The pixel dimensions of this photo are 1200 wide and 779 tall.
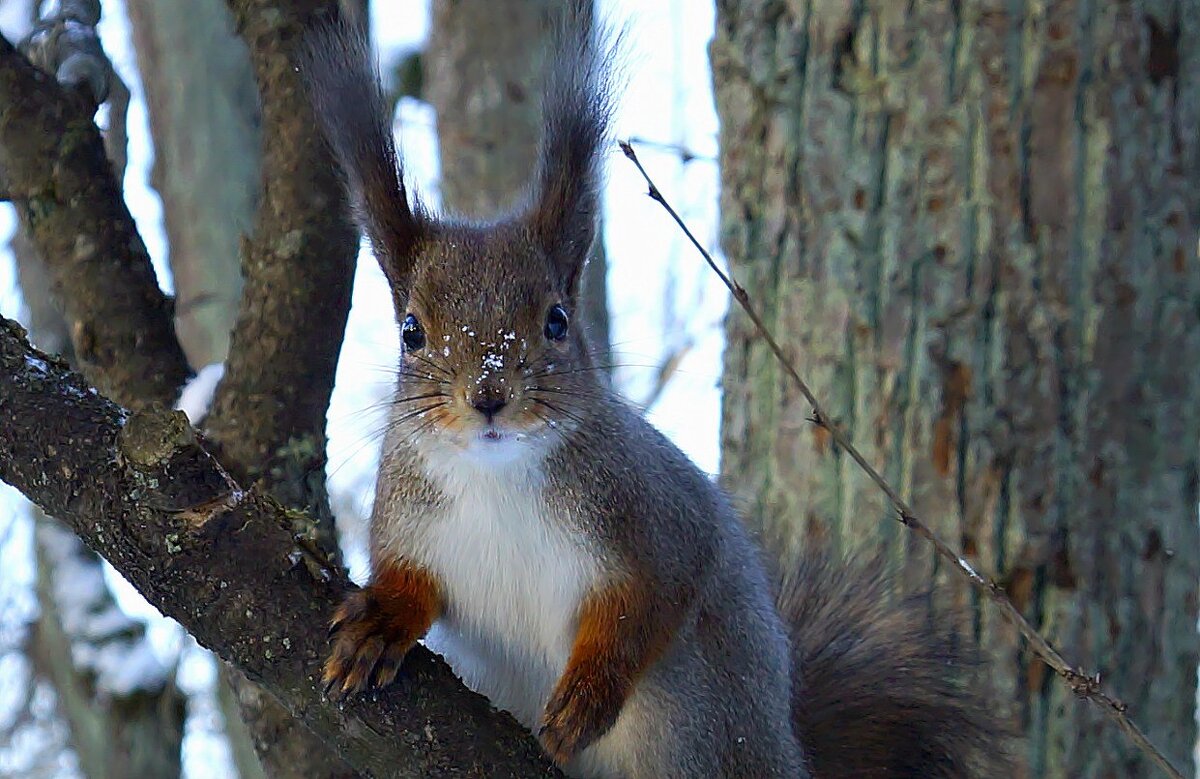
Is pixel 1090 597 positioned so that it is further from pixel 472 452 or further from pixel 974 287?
pixel 472 452

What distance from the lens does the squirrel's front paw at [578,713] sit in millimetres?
Result: 1896

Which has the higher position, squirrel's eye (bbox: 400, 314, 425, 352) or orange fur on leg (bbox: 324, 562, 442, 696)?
squirrel's eye (bbox: 400, 314, 425, 352)

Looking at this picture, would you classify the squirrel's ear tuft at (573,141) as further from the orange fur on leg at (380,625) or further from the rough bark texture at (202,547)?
the rough bark texture at (202,547)

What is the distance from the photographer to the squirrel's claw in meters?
1.73

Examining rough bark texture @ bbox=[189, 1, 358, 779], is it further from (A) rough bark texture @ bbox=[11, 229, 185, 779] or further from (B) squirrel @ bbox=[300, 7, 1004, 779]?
(A) rough bark texture @ bbox=[11, 229, 185, 779]

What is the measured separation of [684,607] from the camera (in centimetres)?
209

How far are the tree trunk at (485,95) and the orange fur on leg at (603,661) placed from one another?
2.97 m

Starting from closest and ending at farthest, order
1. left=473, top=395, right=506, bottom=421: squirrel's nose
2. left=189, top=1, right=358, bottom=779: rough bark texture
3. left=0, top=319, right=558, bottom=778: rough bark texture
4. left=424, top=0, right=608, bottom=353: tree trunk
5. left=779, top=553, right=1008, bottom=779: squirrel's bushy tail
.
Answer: left=0, top=319, right=558, bottom=778: rough bark texture, left=473, top=395, right=506, bottom=421: squirrel's nose, left=189, top=1, right=358, bottom=779: rough bark texture, left=779, top=553, right=1008, bottom=779: squirrel's bushy tail, left=424, top=0, right=608, bottom=353: tree trunk

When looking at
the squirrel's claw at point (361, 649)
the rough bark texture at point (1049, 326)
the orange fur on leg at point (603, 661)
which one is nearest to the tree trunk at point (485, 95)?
the rough bark texture at point (1049, 326)

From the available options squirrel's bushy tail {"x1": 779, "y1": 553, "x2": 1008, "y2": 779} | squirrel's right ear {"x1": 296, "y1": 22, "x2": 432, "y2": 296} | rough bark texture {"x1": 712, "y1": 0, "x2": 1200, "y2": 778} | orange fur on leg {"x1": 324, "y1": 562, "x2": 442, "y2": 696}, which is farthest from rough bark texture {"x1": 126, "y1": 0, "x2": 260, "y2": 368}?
squirrel's bushy tail {"x1": 779, "y1": 553, "x2": 1008, "y2": 779}

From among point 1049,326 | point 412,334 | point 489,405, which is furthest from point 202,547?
point 1049,326

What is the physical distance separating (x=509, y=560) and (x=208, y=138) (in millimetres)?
1980

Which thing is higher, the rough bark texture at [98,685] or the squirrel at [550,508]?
the squirrel at [550,508]

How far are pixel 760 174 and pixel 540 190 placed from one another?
1058 mm
